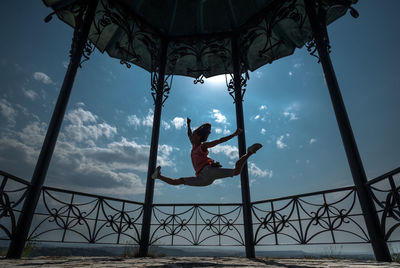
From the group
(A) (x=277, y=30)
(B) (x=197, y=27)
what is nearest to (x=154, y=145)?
(B) (x=197, y=27)

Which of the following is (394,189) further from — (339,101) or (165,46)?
(165,46)

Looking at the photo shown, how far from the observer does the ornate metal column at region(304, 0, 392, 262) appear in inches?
153

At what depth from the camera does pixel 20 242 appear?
13.2 feet

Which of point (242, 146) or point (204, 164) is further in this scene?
point (242, 146)

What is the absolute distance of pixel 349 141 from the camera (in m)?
4.45

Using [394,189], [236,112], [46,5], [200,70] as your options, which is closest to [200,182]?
[236,112]

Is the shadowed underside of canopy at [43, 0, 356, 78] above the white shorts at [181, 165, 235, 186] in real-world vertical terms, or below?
above

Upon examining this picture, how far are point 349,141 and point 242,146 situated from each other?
8.14ft

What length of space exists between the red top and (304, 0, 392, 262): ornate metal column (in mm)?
2822

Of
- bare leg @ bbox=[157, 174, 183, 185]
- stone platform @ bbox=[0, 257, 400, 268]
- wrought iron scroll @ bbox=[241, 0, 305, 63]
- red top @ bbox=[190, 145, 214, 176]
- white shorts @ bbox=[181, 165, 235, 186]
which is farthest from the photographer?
wrought iron scroll @ bbox=[241, 0, 305, 63]

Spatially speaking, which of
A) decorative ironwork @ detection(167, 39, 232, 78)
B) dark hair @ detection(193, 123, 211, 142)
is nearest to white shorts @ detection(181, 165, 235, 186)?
dark hair @ detection(193, 123, 211, 142)

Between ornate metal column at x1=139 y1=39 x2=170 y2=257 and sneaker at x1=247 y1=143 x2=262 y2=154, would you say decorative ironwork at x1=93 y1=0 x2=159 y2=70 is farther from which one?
sneaker at x1=247 y1=143 x2=262 y2=154

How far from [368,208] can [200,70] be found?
6.62m

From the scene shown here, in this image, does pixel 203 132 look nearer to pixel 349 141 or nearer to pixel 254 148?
pixel 254 148
